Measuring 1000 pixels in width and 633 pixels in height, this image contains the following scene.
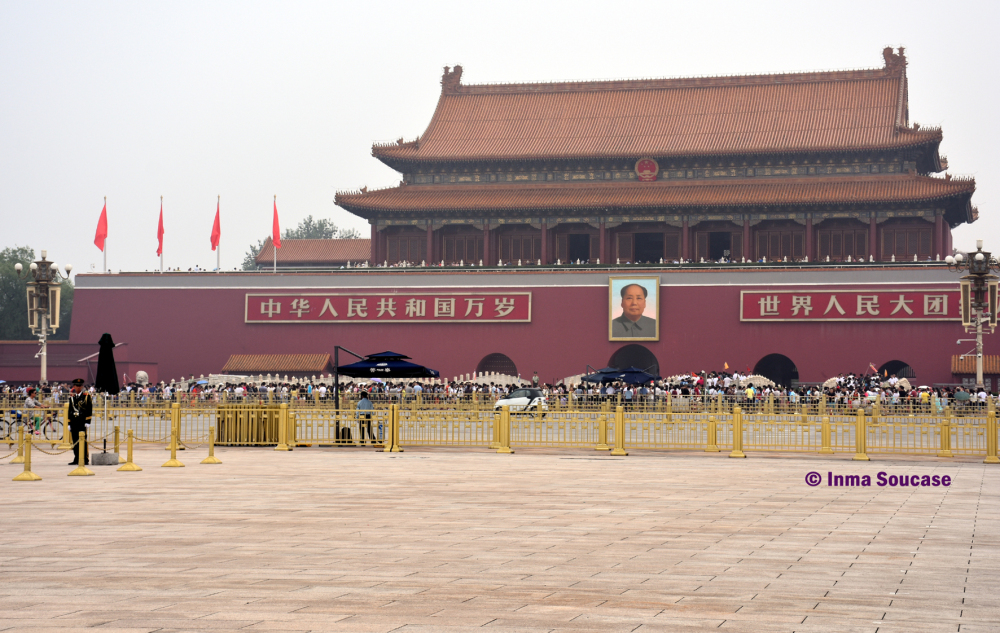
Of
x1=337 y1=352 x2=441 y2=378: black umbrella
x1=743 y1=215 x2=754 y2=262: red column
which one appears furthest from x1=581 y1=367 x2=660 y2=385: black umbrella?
x1=743 y1=215 x2=754 y2=262: red column

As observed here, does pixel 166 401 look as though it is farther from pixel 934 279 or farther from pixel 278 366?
pixel 934 279

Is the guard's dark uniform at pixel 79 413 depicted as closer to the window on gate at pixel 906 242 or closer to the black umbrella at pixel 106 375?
the black umbrella at pixel 106 375

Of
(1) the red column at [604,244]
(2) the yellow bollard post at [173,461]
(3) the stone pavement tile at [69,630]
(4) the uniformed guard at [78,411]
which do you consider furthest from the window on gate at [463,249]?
(3) the stone pavement tile at [69,630]

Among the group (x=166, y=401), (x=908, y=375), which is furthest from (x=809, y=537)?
(x=908, y=375)

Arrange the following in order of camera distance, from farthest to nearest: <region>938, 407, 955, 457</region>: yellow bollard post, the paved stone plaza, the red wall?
the red wall → <region>938, 407, 955, 457</region>: yellow bollard post → the paved stone plaza

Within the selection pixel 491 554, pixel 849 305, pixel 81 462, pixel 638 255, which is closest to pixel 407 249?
pixel 638 255

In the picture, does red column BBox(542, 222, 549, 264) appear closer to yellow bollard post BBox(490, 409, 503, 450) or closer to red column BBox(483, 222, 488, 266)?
red column BBox(483, 222, 488, 266)

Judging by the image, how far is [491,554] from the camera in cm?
713

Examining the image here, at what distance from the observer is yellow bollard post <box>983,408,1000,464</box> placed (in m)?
15.5

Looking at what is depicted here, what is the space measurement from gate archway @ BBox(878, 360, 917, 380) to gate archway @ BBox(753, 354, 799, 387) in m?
3.08

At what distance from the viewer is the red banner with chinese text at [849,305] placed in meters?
32.1

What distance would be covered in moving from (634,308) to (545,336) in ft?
9.47

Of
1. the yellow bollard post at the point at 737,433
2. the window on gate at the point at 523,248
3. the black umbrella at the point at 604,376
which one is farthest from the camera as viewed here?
the window on gate at the point at 523,248

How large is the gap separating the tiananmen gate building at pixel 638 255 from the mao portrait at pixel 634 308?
44 millimetres
